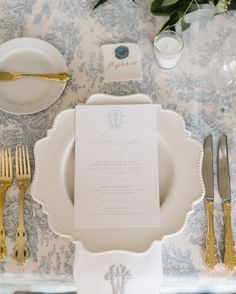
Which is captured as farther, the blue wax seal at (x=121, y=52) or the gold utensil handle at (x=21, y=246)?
the blue wax seal at (x=121, y=52)

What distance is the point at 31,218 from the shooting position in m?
0.79

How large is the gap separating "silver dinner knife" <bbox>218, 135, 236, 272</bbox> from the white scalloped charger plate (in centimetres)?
6

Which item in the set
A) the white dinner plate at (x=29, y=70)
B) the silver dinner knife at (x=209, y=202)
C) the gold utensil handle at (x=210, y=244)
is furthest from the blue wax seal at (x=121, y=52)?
the gold utensil handle at (x=210, y=244)

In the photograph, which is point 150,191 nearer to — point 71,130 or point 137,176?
point 137,176

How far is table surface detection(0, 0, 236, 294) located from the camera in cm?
76

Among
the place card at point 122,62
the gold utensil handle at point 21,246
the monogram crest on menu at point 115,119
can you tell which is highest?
the place card at point 122,62

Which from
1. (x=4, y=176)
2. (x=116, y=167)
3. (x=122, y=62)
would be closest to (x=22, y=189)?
(x=4, y=176)

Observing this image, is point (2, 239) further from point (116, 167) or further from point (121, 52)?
point (121, 52)

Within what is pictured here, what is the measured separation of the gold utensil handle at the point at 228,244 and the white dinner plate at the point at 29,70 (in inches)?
16.6

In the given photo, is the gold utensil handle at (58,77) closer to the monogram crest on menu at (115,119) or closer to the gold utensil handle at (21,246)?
the monogram crest on menu at (115,119)

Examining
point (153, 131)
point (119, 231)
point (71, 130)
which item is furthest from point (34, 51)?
point (119, 231)

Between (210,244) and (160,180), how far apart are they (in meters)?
0.15

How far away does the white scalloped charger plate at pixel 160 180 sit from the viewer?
0.73 meters

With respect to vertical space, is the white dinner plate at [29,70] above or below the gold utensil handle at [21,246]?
above
